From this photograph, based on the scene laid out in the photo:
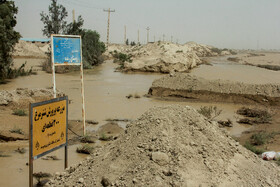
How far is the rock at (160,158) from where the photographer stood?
12.7 ft

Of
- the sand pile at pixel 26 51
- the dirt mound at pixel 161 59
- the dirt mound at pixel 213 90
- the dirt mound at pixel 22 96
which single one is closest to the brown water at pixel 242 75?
the dirt mound at pixel 161 59

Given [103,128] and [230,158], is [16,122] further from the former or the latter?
[230,158]

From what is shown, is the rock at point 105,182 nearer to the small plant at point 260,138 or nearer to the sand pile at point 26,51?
the small plant at point 260,138

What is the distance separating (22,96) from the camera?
33.6 feet

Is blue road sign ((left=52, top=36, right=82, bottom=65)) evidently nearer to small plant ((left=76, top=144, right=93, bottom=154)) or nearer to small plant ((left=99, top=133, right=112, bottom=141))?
small plant ((left=99, top=133, right=112, bottom=141))

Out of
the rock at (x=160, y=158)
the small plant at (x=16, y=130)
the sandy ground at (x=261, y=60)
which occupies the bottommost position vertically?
the small plant at (x=16, y=130)

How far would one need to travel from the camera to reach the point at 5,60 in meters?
16.8

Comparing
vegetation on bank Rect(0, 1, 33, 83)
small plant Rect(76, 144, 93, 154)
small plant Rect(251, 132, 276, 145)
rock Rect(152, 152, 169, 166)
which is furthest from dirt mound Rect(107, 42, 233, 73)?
rock Rect(152, 152, 169, 166)

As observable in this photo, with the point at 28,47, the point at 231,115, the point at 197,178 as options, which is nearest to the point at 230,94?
the point at 231,115

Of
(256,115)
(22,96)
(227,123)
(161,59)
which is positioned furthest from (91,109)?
(161,59)

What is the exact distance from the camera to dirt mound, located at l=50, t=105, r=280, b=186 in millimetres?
3781

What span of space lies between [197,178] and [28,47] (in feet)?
142

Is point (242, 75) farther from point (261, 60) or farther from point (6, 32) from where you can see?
point (261, 60)

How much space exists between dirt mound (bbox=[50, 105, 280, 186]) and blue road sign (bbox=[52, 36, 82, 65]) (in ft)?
10.6
